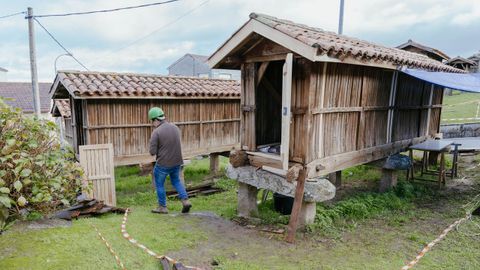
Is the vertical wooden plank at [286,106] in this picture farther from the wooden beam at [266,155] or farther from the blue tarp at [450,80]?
the blue tarp at [450,80]

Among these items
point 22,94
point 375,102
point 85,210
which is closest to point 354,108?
point 375,102

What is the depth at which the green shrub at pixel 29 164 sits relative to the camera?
300 centimetres

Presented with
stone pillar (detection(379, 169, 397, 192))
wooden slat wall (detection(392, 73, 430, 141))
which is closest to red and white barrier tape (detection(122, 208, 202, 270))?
stone pillar (detection(379, 169, 397, 192))

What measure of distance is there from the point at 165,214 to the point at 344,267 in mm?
4115

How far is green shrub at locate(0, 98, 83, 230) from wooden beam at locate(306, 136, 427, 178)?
12.5 ft

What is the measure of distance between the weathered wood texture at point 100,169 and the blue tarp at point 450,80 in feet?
23.6

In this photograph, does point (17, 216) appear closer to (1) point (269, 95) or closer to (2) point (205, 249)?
(2) point (205, 249)

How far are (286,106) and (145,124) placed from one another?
5.95 m

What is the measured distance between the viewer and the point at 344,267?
4555 mm

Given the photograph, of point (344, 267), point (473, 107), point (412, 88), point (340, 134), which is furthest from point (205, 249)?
point (473, 107)

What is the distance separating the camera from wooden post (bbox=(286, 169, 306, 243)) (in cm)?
548

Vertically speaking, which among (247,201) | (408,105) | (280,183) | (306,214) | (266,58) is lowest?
(247,201)

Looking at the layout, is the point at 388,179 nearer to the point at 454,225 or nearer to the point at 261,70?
the point at 454,225

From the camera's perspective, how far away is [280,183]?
6.04 meters
